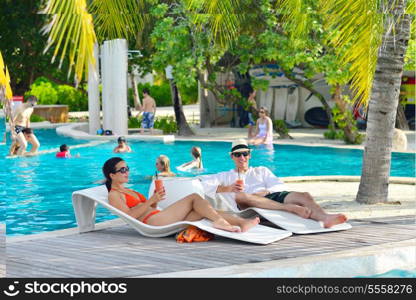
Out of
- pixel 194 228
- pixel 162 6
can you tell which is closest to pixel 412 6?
pixel 194 228

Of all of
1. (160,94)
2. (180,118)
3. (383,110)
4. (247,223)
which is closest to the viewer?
(247,223)

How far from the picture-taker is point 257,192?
28.0ft

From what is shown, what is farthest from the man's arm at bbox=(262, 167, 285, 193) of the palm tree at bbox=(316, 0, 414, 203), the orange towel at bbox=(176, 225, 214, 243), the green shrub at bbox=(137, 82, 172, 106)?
the green shrub at bbox=(137, 82, 172, 106)

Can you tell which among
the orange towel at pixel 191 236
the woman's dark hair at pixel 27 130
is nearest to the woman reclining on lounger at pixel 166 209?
the orange towel at pixel 191 236

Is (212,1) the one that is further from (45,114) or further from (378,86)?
(45,114)

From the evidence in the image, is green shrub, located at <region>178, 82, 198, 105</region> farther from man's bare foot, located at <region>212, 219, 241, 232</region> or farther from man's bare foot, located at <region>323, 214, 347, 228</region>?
man's bare foot, located at <region>212, 219, 241, 232</region>

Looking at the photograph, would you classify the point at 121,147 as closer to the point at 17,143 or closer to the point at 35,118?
the point at 17,143

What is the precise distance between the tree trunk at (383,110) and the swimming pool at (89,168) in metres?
3.69

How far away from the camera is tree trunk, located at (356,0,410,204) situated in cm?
976

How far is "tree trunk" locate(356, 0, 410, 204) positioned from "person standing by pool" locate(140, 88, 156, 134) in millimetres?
13283

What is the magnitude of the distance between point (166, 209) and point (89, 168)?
9219mm

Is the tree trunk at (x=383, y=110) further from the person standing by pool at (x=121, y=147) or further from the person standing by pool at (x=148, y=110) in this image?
the person standing by pool at (x=148, y=110)

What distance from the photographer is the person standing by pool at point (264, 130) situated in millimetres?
18891

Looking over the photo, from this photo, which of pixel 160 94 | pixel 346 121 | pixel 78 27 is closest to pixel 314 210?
pixel 78 27
